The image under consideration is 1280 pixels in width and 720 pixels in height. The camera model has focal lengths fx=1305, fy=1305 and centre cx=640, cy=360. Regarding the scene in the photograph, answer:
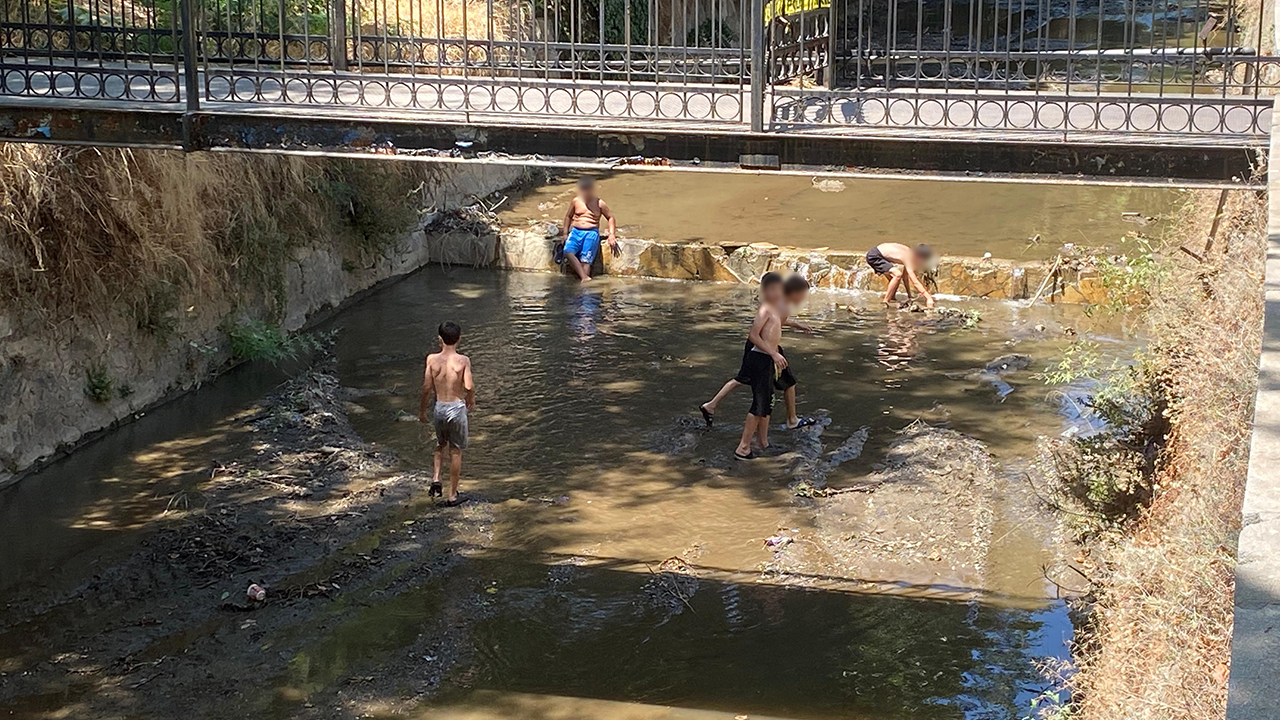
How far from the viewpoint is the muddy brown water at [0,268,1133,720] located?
718 cm

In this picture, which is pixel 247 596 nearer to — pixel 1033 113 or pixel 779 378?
pixel 779 378

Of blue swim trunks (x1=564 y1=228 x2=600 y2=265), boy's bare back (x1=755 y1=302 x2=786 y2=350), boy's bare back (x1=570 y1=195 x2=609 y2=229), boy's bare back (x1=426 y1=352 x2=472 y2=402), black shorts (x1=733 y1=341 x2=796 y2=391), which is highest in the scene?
boy's bare back (x1=570 y1=195 x2=609 y2=229)

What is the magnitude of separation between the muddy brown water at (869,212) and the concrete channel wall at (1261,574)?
11945 mm

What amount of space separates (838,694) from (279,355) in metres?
7.03

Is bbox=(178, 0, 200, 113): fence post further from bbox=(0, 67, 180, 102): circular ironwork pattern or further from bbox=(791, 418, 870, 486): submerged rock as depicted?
bbox=(791, 418, 870, 486): submerged rock

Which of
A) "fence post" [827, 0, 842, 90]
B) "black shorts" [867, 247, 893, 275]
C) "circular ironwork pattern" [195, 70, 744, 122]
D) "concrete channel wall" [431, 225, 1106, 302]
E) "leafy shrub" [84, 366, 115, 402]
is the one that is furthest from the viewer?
"concrete channel wall" [431, 225, 1106, 302]

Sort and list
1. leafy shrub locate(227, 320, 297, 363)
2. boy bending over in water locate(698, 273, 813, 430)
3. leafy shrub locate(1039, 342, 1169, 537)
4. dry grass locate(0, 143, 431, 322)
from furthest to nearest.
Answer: leafy shrub locate(227, 320, 297, 363) < boy bending over in water locate(698, 273, 813, 430) < dry grass locate(0, 143, 431, 322) < leafy shrub locate(1039, 342, 1169, 537)

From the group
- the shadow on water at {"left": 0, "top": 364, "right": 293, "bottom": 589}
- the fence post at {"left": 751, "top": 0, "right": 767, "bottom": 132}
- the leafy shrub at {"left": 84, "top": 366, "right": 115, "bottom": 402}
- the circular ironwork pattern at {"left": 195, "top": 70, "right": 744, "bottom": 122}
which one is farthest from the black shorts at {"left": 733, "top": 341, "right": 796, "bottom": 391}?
the leafy shrub at {"left": 84, "top": 366, "right": 115, "bottom": 402}

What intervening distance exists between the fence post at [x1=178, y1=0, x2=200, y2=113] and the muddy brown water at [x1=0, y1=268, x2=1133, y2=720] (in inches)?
121

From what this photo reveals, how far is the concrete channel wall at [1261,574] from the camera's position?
3137 mm

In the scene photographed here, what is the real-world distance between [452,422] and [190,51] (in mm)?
3026

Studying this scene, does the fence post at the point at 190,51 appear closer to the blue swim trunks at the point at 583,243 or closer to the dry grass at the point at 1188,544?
the dry grass at the point at 1188,544

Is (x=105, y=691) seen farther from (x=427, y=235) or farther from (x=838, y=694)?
(x=427, y=235)

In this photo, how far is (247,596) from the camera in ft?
25.8
